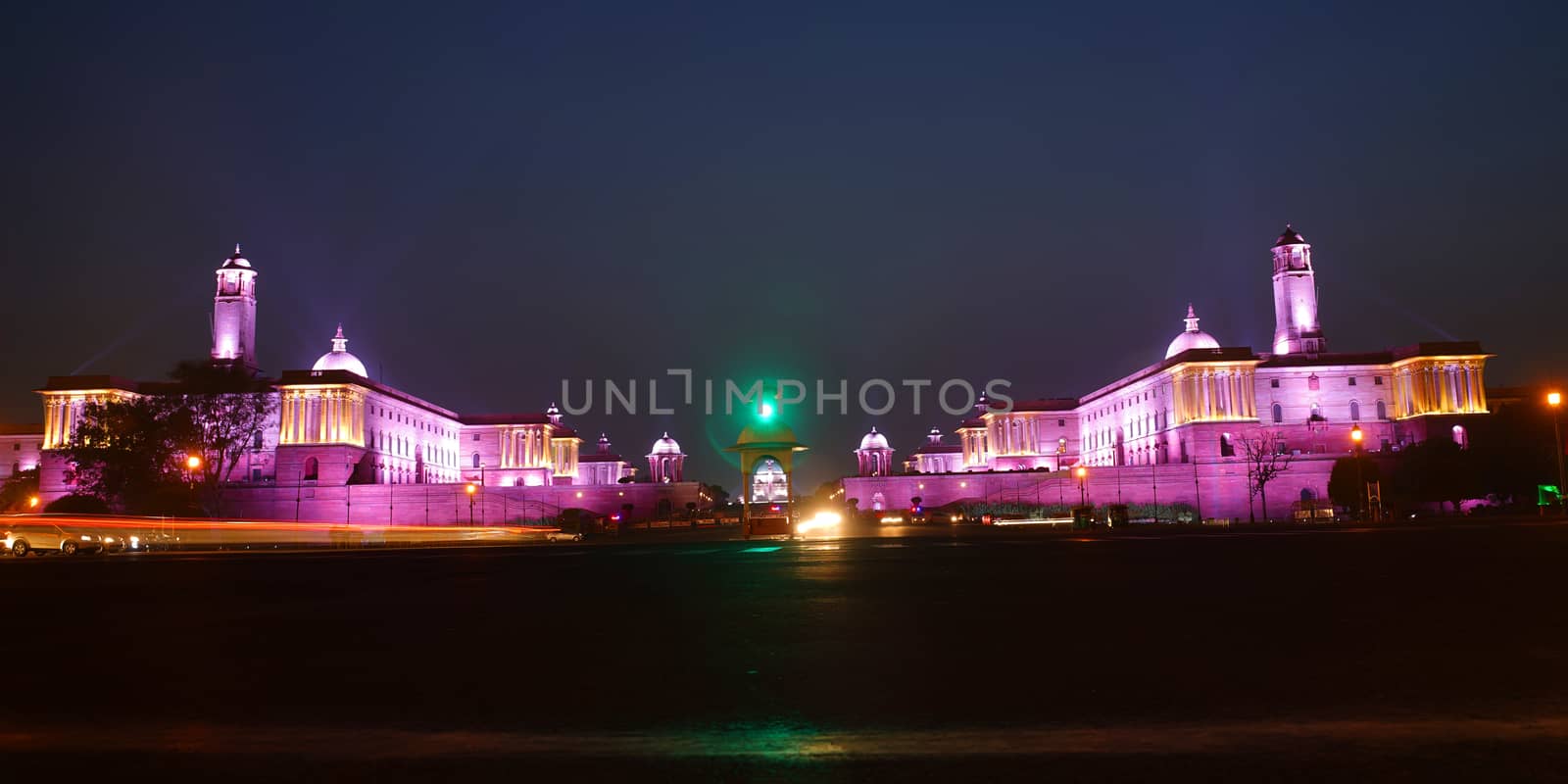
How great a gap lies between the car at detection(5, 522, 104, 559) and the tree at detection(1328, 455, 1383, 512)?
73294 millimetres

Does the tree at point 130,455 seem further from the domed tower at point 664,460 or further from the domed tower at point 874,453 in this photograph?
the domed tower at point 874,453

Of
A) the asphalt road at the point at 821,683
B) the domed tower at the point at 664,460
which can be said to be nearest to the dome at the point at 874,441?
the domed tower at the point at 664,460

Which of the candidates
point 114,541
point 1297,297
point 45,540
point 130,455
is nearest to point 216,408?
point 130,455

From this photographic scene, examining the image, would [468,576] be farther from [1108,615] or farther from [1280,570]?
[1280,570]

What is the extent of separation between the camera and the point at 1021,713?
19.0 feet

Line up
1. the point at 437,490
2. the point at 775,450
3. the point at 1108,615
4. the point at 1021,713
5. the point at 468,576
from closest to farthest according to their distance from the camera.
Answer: the point at 1021,713
the point at 1108,615
the point at 468,576
the point at 775,450
the point at 437,490

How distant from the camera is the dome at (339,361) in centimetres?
10575

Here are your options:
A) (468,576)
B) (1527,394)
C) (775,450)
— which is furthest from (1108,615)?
(1527,394)

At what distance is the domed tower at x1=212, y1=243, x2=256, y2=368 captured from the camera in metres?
97.2

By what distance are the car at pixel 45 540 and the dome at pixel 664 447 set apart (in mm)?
113015

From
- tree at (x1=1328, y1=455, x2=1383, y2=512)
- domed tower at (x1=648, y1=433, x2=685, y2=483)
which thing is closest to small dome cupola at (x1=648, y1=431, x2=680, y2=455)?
domed tower at (x1=648, y1=433, x2=685, y2=483)

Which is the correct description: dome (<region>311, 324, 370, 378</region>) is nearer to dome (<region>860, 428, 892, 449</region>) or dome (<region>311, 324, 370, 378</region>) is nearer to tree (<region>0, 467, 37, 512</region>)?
tree (<region>0, 467, 37, 512</region>)

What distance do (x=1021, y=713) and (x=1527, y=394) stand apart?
12018 centimetres

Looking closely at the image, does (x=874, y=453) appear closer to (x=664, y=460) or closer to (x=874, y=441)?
(x=874, y=441)
